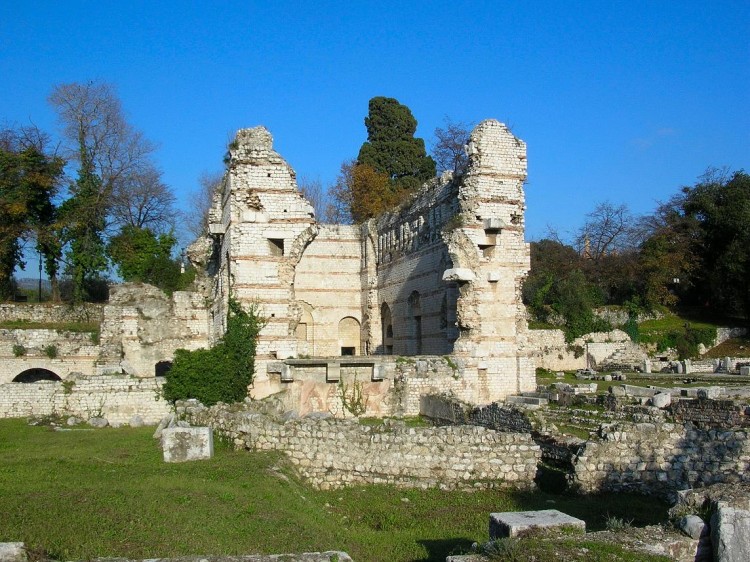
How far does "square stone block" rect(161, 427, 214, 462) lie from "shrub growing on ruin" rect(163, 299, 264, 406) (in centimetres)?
754

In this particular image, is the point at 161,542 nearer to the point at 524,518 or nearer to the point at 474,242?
the point at 524,518

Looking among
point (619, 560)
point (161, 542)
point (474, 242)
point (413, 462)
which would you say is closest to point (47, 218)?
point (474, 242)

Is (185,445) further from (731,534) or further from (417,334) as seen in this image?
(417,334)

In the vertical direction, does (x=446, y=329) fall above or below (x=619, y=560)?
above

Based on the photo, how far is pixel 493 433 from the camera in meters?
12.2

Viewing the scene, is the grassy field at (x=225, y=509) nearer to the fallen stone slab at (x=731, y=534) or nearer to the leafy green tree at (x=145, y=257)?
the fallen stone slab at (x=731, y=534)

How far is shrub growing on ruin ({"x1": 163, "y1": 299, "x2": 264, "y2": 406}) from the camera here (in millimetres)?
19484

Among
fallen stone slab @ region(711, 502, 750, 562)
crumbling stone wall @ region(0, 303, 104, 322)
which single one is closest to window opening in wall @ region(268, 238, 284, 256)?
fallen stone slab @ region(711, 502, 750, 562)

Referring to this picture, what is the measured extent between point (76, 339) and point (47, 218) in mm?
9348

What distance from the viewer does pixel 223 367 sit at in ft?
66.5

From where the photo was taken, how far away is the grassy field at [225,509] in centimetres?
746

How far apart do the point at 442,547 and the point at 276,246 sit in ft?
50.7

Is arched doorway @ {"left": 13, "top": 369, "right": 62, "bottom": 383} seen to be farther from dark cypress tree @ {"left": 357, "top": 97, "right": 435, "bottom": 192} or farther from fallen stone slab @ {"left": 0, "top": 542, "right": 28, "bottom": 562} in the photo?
fallen stone slab @ {"left": 0, "top": 542, "right": 28, "bottom": 562}

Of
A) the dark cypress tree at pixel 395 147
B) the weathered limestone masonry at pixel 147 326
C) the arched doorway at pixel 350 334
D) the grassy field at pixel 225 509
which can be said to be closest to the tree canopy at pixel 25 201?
the weathered limestone masonry at pixel 147 326
